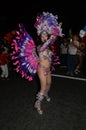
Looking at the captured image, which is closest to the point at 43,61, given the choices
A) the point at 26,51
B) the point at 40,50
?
the point at 40,50

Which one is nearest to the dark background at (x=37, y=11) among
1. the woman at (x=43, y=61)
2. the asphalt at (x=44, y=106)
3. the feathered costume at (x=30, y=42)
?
the asphalt at (x=44, y=106)

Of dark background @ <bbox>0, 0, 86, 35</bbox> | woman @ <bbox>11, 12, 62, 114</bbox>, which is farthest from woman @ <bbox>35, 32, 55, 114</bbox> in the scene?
dark background @ <bbox>0, 0, 86, 35</bbox>

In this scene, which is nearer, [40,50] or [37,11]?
[40,50]

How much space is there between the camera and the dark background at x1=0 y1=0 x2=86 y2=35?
2192 cm

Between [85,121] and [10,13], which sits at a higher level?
[10,13]

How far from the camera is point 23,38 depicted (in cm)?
649

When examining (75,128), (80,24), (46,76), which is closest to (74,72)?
(46,76)

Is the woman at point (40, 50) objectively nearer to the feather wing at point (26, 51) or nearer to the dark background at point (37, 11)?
the feather wing at point (26, 51)

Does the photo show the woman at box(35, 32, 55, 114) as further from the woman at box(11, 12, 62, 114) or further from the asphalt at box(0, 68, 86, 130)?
the asphalt at box(0, 68, 86, 130)

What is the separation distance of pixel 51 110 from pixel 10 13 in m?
18.1

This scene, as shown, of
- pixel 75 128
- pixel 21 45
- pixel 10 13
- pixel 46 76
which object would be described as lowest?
pixel 75 128

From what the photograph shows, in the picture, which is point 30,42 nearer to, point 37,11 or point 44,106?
point 44,106

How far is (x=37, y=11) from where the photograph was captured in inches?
904

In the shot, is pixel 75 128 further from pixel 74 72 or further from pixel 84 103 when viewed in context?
pixel 74 72
